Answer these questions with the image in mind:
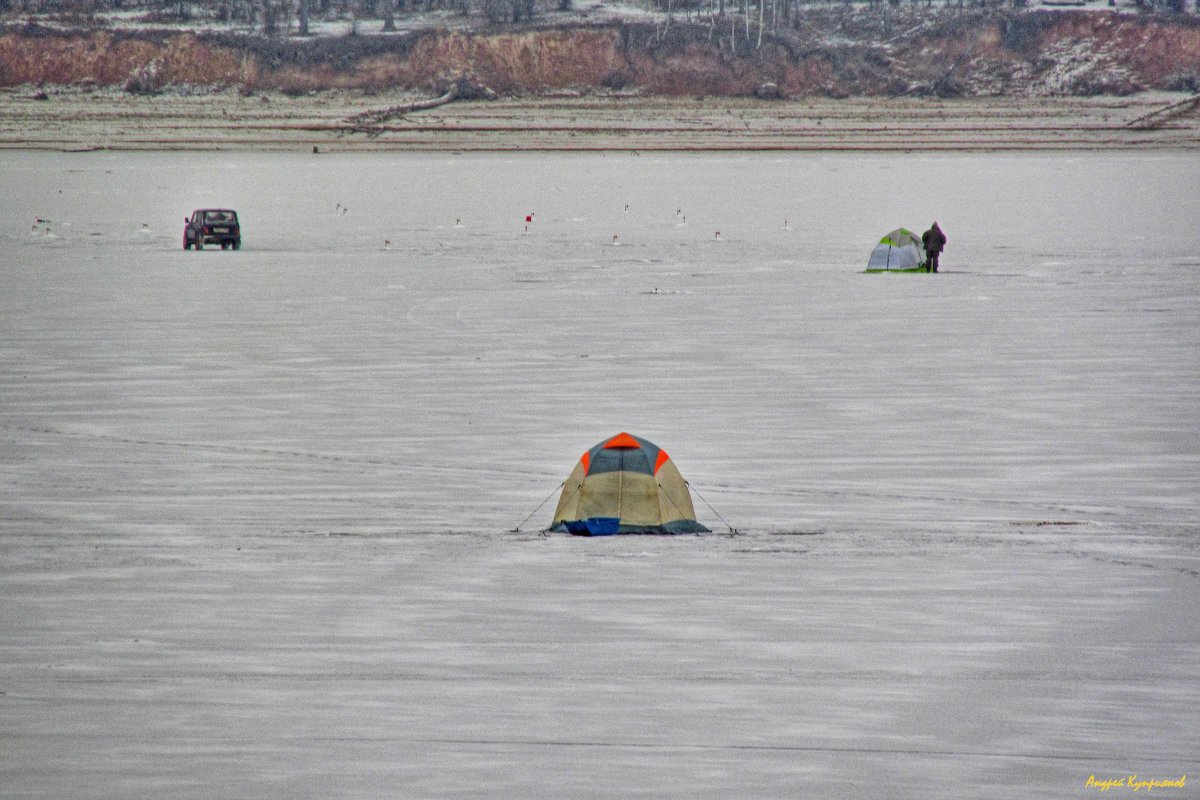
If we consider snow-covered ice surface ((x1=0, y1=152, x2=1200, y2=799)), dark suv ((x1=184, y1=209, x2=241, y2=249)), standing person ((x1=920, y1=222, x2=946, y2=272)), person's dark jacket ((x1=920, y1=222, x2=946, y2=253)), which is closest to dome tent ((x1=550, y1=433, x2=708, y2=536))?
snow-covered ice surface ((x1=0, y1=152, x2=1200, y2=799))

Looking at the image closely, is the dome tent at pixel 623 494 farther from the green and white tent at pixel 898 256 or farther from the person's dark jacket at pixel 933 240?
the green and white tent at pixel 898 256

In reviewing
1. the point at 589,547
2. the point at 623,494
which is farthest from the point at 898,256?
the point at 589,547

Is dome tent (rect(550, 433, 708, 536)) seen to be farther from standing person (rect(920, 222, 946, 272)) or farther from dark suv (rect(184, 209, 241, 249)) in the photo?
dark suv (rect(184, 209, 241, 249))

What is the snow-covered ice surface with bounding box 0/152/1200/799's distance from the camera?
12.3 m

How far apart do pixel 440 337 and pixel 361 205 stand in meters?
59.9

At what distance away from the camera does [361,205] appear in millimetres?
93188

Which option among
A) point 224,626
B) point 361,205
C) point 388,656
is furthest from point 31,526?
point 361,205

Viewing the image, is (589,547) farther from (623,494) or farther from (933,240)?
(933,240)

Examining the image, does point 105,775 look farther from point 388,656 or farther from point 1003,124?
point 1003,124

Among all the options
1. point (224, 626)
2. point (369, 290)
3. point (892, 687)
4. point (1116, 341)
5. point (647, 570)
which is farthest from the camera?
point (369, 290)

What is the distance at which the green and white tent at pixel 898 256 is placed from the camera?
166 ft

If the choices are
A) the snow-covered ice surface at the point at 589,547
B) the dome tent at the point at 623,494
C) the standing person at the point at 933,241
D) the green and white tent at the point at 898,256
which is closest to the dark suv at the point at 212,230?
the snow-covered ice surface at the point at 589,547

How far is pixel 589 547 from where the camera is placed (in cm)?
1770

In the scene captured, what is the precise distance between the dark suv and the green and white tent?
20264 mm
